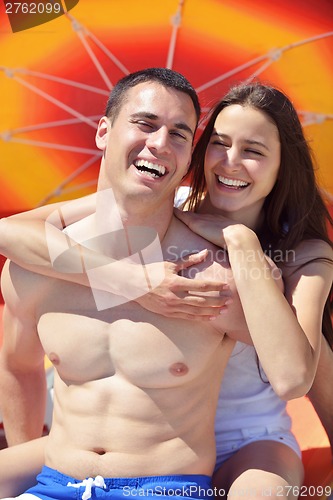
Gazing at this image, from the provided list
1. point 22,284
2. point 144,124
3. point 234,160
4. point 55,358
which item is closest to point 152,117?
point 144,124

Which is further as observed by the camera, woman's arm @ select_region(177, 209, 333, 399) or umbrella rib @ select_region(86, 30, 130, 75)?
umbrella rib @ select_region(86, 30, 130, 75)

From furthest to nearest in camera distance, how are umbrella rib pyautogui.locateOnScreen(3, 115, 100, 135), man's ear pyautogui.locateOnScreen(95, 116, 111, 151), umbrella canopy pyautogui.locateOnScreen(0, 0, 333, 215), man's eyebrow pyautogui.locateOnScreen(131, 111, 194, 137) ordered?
umbrella rib pyautogui.locateOnScreen(3, 115, 100, 135) → umbrella canopy pyautogui.locateOnScreen(0, 0, 333, 215) → man's ear pyautogui.locateOnScreen(95, 116, 111, 151) → man's eyebrow pyautogui.locateOnScreen(131, 111, 194, 137)

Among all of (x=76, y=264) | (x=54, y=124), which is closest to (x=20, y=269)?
(x=76, y=264)

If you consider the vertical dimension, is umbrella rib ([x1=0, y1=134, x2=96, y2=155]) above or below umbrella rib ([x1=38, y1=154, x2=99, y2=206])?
above

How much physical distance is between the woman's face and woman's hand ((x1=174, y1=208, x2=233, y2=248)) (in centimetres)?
10

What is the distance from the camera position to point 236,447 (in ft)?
6.80

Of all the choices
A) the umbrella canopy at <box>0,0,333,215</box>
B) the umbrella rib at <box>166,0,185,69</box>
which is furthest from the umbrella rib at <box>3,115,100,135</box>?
the umbrella rib at <box>166,0,185,69</box>

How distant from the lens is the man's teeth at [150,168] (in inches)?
68.7

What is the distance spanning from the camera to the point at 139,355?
5.90 ft

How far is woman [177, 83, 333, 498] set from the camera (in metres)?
1.85

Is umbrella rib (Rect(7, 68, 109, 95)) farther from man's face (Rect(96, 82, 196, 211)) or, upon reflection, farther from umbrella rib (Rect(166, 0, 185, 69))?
man's face (Rect(96, 82, 196, 211))

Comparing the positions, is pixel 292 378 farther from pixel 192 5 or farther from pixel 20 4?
pixel 20 4

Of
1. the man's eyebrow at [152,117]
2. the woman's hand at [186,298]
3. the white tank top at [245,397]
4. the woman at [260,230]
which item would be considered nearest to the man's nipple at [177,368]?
the woman's hand at [186,298]

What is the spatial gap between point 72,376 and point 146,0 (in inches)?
86.2
